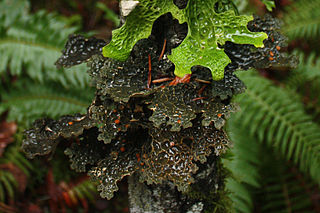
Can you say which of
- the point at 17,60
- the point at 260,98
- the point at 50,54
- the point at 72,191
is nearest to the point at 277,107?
the point at 260,98

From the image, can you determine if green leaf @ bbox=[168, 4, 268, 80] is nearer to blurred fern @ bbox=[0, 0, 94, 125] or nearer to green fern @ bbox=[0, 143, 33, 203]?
blurred fern @ bbox=[0, 0, 94, 125]

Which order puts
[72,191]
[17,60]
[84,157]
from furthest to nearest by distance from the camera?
1. [17,60]
2. [72,191]
3. [84,157]

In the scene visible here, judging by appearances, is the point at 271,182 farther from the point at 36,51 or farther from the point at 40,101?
the point at 36,51

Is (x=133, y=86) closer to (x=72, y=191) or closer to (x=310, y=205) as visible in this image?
(x=72, y=191)

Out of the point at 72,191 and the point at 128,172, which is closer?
the point at 128,172

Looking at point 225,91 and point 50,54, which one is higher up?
point 225,91

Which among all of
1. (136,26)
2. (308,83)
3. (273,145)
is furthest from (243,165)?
(136,26)

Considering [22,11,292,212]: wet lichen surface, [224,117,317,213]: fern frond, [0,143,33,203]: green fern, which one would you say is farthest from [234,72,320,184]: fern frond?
[0,143,33,203]: green fern
